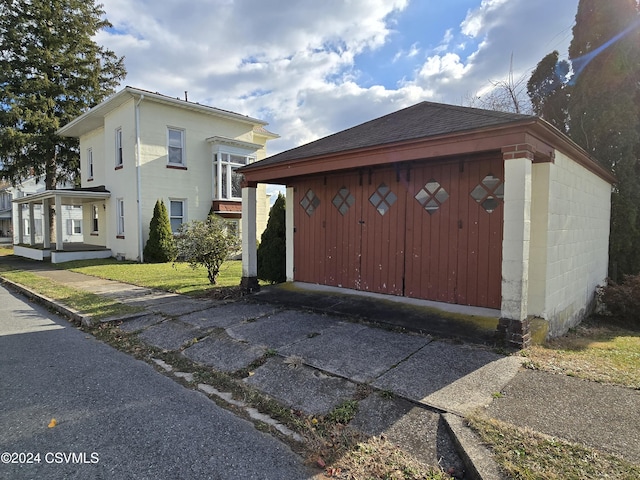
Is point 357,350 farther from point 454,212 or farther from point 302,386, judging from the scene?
point 454,212

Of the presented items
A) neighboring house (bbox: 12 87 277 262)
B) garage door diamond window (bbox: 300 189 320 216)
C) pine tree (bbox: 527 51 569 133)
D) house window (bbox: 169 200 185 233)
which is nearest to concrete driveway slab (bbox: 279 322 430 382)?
garage door diamond window (bbox: 300 189 320 216)

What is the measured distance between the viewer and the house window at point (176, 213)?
51.8 ft

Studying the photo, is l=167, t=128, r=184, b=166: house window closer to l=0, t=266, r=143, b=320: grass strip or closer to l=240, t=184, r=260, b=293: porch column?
l=0, t=266, r=143, b=320: grass strip

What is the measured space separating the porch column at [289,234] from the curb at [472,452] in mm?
5696

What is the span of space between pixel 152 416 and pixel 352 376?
186 cm

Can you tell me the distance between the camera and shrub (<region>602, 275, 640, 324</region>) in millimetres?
7824

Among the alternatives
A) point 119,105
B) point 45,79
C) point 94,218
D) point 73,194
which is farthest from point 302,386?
point 45,79

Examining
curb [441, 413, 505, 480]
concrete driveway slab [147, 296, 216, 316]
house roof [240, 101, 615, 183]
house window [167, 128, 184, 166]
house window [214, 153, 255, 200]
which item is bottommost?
concrete driveway slab [147, 296, 216, 316]

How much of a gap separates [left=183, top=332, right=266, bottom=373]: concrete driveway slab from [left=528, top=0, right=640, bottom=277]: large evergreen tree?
10.00m

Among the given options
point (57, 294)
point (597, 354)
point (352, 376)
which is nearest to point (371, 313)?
point (352, 376)

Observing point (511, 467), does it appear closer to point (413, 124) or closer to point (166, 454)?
point (166, 454)

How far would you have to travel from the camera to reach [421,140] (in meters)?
4.92

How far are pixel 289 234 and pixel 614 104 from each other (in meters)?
9.14

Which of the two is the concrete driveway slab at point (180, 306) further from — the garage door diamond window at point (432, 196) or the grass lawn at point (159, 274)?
the garage door diamond window at point (432, 196)
